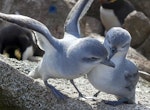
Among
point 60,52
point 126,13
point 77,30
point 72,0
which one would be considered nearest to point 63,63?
point 60,52

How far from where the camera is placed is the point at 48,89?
12.0 ft

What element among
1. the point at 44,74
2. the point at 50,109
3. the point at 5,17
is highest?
the point at 5,17

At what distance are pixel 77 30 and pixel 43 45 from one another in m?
0.46

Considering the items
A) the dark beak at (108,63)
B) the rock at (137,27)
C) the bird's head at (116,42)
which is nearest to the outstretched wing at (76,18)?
the bird's head at (116,42)

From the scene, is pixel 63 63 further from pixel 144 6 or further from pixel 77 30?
pixel 144 6

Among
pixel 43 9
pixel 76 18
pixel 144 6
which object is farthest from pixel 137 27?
pixel 76 18

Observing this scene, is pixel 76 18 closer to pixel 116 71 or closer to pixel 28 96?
pixel 116 71

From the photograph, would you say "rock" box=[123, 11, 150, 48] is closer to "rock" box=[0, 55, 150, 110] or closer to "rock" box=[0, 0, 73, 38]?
"rock" box=[0, 0, 73, 38]

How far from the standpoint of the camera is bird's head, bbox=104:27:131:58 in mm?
3461

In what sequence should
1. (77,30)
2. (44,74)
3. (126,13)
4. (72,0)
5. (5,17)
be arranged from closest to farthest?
(5,17), (44,74), (77,30), (72,0), (126,13)

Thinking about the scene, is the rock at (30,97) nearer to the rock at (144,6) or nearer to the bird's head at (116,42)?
the bird's head at (116,42)

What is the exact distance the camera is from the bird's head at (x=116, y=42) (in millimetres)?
3461

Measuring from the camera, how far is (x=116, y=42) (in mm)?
3463

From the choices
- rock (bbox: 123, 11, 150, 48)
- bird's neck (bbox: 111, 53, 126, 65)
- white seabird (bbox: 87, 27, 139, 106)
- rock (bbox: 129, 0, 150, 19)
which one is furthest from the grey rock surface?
rock (bbox: 129, 0, 150, 19)
